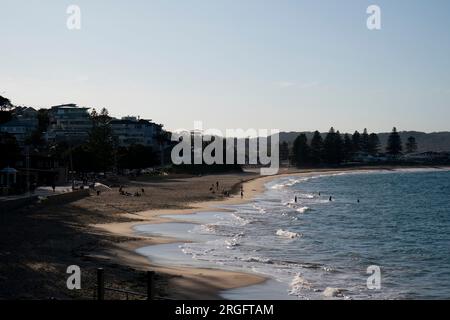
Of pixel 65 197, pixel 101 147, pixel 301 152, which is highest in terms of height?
pixel 101 147

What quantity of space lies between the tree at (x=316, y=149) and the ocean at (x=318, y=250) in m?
139

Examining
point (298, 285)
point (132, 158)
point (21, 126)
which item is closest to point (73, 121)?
point (21, 126)

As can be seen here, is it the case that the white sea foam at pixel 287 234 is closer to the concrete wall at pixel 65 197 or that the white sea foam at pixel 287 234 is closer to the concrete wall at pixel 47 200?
the concrete wall at pixel 47 200

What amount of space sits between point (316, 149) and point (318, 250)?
165788mm

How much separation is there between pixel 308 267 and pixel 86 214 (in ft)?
69.5

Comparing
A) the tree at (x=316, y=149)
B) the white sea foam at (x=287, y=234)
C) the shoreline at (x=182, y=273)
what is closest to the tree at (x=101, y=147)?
the shoreline at (x=182, y=273)

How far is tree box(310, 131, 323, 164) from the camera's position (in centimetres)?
19175

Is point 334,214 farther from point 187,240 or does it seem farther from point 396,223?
point 187,240

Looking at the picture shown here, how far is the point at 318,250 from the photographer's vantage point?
29.6 metres

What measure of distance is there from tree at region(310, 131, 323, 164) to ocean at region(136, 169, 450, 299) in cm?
13923

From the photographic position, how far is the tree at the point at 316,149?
19175 centimetres

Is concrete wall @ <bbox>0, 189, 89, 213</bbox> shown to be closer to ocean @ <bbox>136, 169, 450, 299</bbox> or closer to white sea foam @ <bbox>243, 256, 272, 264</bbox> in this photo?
ocean @ <bbox>136, 169, 450, 299</bbox>

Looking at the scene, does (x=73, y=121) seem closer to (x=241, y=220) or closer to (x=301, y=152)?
(x=301, y=152)
